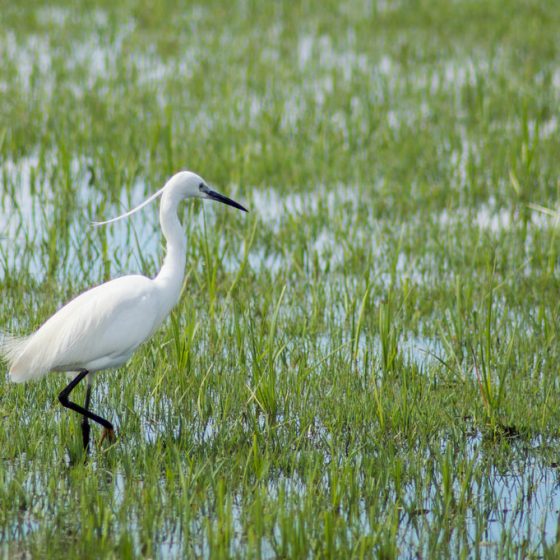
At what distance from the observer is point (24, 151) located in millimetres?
9102

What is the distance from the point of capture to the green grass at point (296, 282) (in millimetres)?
3988

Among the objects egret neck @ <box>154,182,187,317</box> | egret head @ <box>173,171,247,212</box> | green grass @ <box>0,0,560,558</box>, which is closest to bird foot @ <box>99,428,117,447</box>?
green grass @ <box>0,0,560,558</box>

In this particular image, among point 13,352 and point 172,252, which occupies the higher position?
point 172,252

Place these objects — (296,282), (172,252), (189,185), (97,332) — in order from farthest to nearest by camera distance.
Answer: (296,282) → (189,185) → (172,252) → (97,332)

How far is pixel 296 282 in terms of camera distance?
688 centimetres

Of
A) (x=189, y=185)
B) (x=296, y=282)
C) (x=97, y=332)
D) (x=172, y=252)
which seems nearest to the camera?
(x=97, y=332)

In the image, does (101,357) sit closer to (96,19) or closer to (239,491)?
(239,491)

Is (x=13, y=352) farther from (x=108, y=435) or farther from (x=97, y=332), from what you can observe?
(x=108, y=435)

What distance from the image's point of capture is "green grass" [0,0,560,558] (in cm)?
399

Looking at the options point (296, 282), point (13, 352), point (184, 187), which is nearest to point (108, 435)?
point (13, 352)

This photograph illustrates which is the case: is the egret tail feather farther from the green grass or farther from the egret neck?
the egret neck

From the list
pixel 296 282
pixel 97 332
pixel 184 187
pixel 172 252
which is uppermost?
pixel 184 187

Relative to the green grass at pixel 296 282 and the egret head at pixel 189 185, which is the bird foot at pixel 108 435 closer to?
the green grass at pixel 296 282

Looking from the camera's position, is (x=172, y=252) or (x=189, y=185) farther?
(x=189, y=185)
